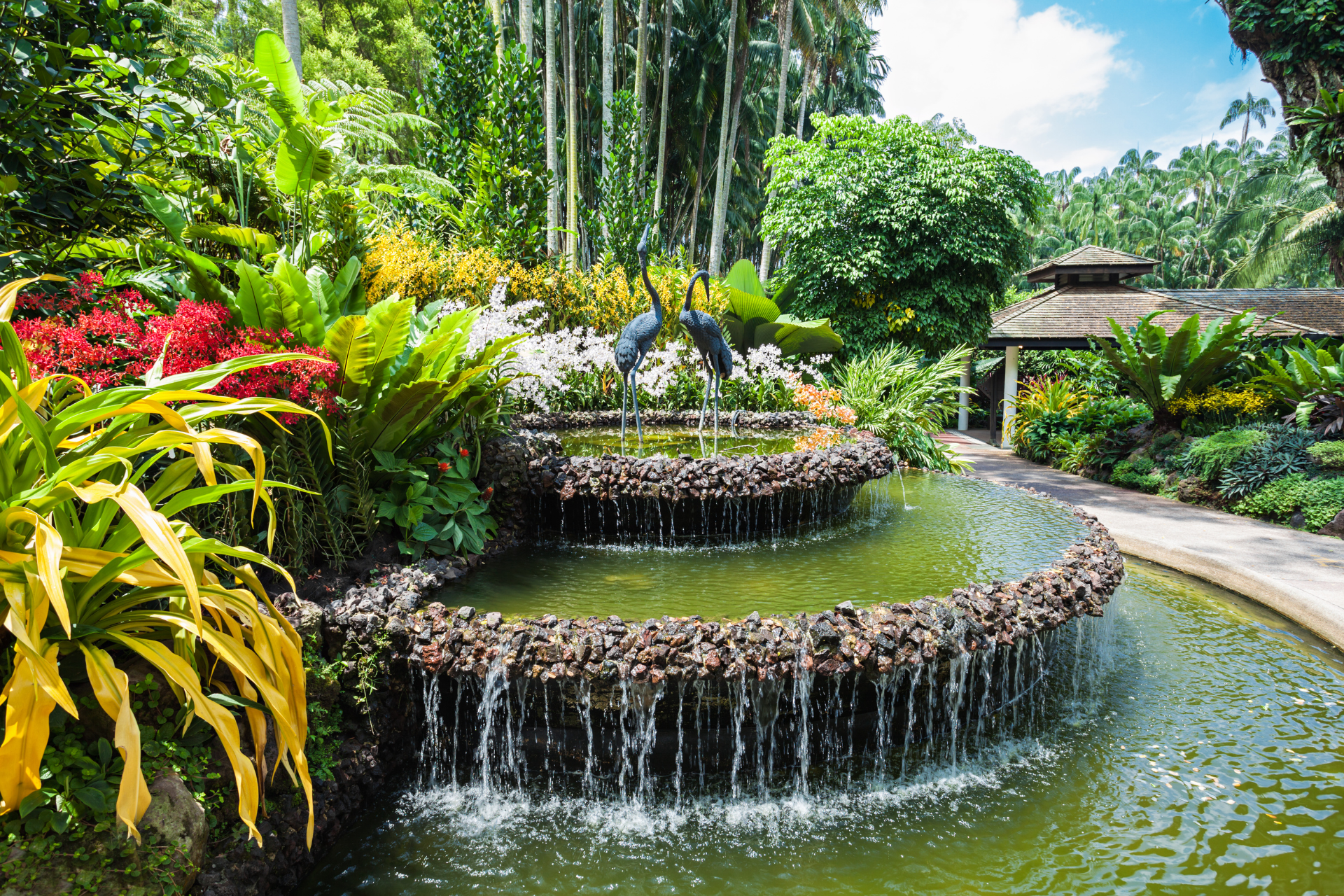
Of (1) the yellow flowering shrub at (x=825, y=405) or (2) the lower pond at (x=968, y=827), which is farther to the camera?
(1) the yellow flowering shrub at (x=825, y=405)

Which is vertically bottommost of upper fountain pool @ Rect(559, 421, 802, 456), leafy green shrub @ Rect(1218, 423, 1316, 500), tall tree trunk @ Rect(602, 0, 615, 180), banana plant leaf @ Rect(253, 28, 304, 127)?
leafy green shrub @ Rect(1218, 423, 1316, 500)

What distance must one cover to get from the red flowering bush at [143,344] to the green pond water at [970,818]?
1552 mm

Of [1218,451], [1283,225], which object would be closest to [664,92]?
[1218,451]

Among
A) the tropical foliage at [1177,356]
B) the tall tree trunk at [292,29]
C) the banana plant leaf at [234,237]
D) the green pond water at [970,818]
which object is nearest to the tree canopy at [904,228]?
the tropical foliage at [1177,356]

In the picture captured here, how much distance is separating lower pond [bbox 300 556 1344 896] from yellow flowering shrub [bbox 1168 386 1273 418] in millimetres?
7018

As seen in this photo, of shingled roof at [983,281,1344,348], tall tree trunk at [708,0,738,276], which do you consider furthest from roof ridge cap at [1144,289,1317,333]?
tall tree trunk at [708,0,738,276]

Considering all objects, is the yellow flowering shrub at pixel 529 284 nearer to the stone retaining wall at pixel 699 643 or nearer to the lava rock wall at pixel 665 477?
the lava rock wall at pixel 665 477

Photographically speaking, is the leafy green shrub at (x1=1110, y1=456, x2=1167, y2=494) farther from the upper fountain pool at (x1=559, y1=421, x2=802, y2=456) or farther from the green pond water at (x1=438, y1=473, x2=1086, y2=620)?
the upper fountain pool at (x1=559, y1=421, x2=802, y2=456)

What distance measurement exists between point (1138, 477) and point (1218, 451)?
1091 millimetres

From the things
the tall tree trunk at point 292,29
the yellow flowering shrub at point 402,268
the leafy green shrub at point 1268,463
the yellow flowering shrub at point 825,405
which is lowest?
the leafy green shrub at point 1268,463

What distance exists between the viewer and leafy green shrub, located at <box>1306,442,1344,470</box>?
7145 millimetres

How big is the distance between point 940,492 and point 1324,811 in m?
3.82

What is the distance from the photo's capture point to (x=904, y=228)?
11.8 m

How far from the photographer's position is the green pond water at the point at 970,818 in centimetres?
235
